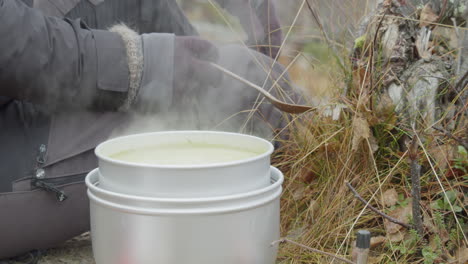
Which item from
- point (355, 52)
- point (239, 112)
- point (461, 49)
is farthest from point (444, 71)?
point (239, 112)

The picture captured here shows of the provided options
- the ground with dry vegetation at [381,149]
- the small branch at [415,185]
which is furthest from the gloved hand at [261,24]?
the small branch at [415,185]

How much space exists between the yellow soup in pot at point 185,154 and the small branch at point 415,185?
0.90 ft

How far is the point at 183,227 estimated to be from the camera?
89 centimetres

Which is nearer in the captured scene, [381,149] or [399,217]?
[399,217]

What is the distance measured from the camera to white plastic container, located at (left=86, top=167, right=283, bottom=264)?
888 millimetres

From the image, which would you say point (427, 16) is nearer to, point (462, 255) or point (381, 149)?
point (381, 149)

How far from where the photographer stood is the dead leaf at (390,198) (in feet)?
4.05

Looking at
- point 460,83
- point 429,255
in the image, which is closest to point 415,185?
point 429,255

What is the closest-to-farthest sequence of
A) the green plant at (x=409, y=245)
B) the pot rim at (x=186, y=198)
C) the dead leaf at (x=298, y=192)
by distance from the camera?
the pot rim at (x=186, y=198) → the green plant at (x=409, y=245) → the dead leaf at (x=298, y=192)

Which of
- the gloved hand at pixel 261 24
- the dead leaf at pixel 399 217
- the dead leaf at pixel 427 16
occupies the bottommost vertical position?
the dead leaf at pixel 399 217

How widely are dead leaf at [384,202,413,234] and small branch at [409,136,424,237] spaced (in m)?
0.06

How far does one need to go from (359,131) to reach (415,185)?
0.24 meters

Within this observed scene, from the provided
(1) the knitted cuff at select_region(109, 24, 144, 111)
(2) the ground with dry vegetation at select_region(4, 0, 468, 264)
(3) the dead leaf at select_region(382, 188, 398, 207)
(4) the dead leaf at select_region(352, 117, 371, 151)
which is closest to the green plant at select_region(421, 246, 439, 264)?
(2) the ground with dry vegetation at select_region(4, 0, 468, 264)

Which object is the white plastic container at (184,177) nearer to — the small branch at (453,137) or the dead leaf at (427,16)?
the small branch at (453,137)
